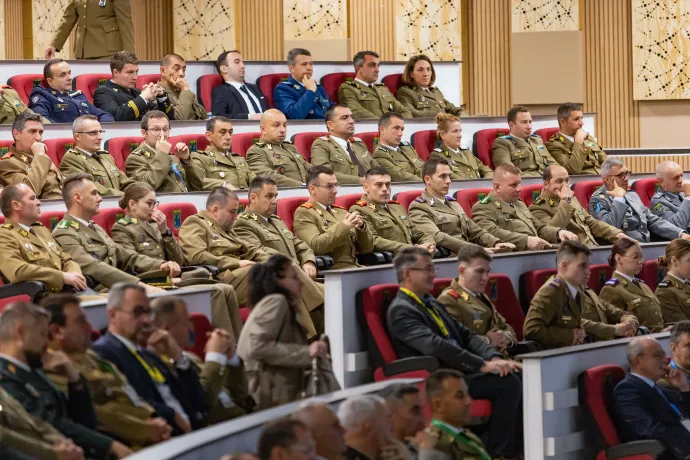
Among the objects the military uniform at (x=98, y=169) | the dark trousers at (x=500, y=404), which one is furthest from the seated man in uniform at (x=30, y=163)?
the dark trousers at (x=500, y=404)

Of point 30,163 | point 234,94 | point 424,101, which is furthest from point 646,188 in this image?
point 30,163

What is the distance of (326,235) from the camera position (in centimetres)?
513

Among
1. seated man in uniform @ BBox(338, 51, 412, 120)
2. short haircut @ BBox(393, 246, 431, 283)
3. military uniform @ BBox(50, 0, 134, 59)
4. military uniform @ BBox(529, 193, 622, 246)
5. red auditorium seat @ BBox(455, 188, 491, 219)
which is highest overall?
military uniform @ BBox(50, 0, 134, 59)

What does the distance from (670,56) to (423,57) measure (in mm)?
2777

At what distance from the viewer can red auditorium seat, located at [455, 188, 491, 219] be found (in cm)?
610

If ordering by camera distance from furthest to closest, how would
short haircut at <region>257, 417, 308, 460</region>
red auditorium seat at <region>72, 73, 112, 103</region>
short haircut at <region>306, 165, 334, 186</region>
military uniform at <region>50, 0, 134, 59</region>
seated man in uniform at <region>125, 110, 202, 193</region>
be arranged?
military uniform at <region>50, 0, 134, 59</region> → red auditorium seat at <region>72, 73, 112, 103</region> → seated man in uniform at <region>125, 110, 202, 193</region> → short haircut at <region>306, 165, 334, 186</region> → short haircut at <region>257, 417, 308, 460</region>

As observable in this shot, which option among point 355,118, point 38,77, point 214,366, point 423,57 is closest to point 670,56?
point 423,57

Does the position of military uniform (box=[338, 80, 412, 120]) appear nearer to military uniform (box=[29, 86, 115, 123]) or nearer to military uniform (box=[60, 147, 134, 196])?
military uniform (box=[29, 86, 115, 123])

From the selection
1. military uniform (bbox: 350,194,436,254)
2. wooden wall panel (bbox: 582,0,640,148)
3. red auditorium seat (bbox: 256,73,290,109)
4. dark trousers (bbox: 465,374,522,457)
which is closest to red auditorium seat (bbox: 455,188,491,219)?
military uniform (bbox: 350,194,436,254)

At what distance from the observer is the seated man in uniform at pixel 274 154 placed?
6141mm

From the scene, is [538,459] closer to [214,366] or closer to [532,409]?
[532,409]

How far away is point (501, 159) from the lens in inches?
276

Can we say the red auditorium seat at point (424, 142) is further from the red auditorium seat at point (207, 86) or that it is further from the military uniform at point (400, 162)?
the red auditorium seat at point (207, 86)

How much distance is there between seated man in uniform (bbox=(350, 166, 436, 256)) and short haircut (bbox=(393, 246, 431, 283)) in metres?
1.26
